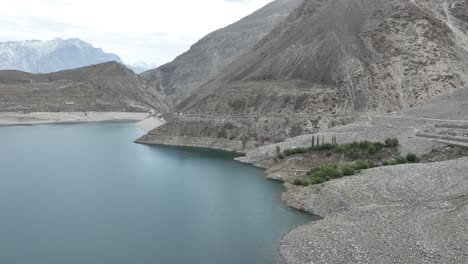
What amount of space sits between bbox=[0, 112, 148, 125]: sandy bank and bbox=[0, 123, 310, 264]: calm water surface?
57.9 m

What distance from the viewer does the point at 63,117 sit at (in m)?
143

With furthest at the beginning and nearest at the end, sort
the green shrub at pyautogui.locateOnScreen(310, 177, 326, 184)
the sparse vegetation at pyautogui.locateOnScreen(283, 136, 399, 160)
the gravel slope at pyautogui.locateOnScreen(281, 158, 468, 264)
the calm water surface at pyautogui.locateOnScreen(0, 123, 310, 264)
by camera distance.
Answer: the sparse vegetation at pyautogui.locateOnScreen(283, 136, 399, 160)
the green shrub at pyautogui.locateOnScreen(310, 177, 326, 184)
the calm water surface at pyautogui.locateOnScreen(0, 123, 310, 264)
the gravel slope at pyautogui.locateOnScreen(281, 158, 468, 264)

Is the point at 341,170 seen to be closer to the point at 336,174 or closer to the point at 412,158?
the point at 336,174

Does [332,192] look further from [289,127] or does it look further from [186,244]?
[289,127]

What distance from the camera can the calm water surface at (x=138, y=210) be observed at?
32062mm

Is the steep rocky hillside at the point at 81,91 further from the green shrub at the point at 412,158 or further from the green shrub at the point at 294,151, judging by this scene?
the green shrub at the point at 412,158

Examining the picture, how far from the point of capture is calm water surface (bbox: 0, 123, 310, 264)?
105 ft

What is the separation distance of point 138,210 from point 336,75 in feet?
171

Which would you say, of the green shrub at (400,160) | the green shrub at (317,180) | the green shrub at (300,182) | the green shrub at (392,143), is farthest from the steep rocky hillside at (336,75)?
the green shrub at (317,180)

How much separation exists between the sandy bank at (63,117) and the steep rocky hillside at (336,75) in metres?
56.4

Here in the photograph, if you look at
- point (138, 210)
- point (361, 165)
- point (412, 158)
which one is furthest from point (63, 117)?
point (412, 158)

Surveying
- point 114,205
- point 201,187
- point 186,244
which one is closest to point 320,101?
point 201,187

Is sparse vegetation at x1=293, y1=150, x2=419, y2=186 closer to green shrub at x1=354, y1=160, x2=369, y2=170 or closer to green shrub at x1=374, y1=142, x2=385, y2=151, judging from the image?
green shrub at x1=354, y1=160, x2=369, y2=170

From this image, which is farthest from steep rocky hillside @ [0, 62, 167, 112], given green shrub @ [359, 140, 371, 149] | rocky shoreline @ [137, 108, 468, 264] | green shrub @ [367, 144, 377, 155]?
rocky shoreline @ [137, 108, 468, 264]
